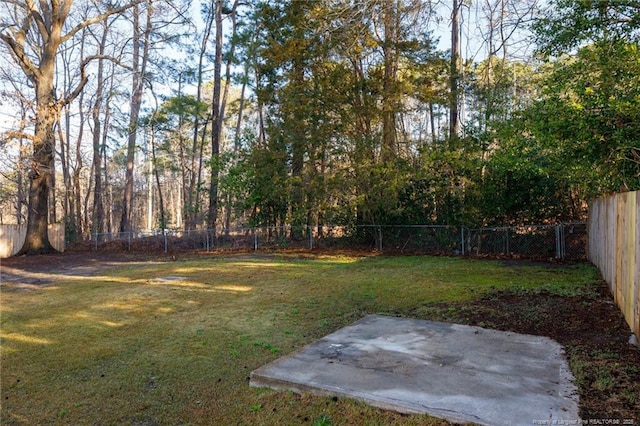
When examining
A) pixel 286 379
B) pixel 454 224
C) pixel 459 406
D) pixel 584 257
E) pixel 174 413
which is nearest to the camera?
pixel 459 406

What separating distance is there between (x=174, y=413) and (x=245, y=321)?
261 centimetres

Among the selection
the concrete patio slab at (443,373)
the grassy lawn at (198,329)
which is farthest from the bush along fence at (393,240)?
the concrete patio slab at (443,373)

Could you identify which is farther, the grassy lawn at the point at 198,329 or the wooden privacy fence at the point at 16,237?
the wooden privacy fence at the point at 16,237

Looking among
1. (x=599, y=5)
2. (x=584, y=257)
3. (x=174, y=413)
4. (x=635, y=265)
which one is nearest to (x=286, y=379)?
(x=174, y=413)

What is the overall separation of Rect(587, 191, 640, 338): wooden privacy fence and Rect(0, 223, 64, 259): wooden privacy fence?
18.8m

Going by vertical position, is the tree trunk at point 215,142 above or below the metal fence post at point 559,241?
above

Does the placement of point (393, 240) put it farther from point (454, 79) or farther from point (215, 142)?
point (215, 142)

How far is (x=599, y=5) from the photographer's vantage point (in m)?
6.04

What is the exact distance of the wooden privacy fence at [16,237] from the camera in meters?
16.9

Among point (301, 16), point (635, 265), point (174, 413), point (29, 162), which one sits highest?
point (301, 16)

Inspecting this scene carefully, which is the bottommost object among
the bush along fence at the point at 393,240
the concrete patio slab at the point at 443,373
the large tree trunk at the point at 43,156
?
the concrete patio slab at the point at 443,373

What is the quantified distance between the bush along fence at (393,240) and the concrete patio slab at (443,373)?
27.8 ft

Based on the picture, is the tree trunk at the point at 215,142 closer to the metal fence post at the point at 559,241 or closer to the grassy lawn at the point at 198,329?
the grassy lawn at the point at 198,329

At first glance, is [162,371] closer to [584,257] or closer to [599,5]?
[599,5]
